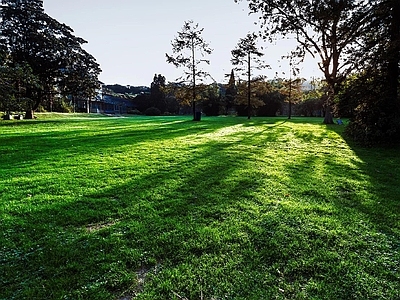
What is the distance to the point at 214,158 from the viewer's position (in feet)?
21.4

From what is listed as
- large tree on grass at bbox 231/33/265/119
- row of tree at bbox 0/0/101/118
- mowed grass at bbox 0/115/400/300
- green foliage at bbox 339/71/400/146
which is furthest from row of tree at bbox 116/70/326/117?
mowed grass at bbox 0/115/400/300

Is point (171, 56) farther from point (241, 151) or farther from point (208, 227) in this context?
point (208, 227)

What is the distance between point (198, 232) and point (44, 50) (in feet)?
88.9

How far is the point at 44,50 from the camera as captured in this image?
23.4 metres

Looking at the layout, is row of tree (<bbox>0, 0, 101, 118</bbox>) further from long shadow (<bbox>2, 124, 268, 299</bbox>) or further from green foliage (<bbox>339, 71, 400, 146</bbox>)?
green foliage (<bbox>339, 71, 400, 146</bbox>)

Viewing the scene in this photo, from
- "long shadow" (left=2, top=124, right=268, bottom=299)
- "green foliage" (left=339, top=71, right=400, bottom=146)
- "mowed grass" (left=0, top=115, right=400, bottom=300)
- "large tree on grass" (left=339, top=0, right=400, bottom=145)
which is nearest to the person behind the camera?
"mowed grass" (left=0, top=115, right=400, bottom=300)

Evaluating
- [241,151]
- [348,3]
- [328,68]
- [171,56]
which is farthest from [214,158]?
[171,56]

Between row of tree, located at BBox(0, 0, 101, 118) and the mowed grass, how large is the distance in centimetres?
1887

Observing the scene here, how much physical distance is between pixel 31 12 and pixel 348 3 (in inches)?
1005

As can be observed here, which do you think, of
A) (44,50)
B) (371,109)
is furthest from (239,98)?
(371,109)

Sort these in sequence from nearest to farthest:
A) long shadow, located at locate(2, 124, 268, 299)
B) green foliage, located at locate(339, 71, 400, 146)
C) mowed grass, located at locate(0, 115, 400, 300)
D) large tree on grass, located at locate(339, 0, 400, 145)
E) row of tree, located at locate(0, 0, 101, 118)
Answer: mowed grass, located at locate(0, 115, 400, 300) < long shadow, located at locate(2, 124, 268, 299) < large tree on grass, located at locate(339, 0, 400, 145) < green foliage, located at locate(339, 71, 400, 146) < row of tree, located at locate(0, 0, 101, 118)

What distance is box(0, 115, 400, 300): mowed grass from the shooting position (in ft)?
6.66

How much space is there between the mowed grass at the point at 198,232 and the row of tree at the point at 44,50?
743 inches

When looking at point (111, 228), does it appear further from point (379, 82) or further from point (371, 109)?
point (379, 82)
